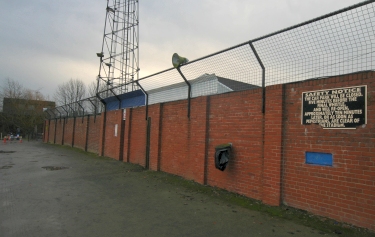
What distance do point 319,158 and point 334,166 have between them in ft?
0.89

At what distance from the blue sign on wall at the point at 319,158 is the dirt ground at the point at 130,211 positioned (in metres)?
1.06

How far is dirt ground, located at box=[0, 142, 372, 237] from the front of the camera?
3.85m

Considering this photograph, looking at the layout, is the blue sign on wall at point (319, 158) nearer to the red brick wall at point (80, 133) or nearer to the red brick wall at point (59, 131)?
the red brick wall at point (80, 133)

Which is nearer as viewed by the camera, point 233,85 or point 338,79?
point 338,79

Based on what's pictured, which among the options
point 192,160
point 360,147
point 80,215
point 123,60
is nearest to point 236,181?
point 192,160

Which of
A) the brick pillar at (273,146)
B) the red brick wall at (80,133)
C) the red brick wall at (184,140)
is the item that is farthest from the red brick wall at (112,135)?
the brick pillar at (273,146)

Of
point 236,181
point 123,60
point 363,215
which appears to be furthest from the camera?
point 123,60

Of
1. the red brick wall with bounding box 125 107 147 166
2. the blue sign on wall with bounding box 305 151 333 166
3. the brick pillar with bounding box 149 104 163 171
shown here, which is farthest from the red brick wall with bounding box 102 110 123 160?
the blue sign on wall with bounding box 305 151 333 166

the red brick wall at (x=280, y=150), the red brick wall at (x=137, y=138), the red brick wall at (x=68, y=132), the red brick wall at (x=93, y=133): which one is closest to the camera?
the red brick wall at (x=280, y=150)

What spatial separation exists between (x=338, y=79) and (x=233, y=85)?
2.36 metres

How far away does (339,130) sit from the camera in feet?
13.3

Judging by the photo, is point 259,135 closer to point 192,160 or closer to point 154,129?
point 192,160

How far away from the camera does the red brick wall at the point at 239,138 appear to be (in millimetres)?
5305

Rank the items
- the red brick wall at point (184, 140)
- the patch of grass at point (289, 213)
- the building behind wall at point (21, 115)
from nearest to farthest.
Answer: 1. the patch of grass at point (289, 213)
2. the red brick wall at point (184, 140)
3. the building behind wall at point (21, 115)
